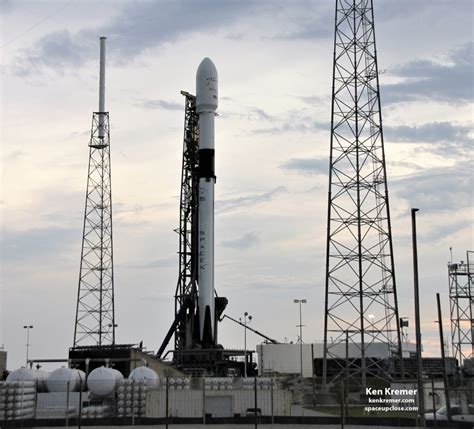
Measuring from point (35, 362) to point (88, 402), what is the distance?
20.7m

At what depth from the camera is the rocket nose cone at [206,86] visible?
7125cm

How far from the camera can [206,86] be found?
7206 cm

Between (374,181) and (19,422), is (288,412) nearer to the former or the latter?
(19,422)

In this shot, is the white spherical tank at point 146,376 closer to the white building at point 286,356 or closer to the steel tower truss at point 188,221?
the steel tower truss at point 188,221

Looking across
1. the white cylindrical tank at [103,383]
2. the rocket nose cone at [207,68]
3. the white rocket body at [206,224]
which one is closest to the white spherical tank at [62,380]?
the white cylindrical tank at [103,383]

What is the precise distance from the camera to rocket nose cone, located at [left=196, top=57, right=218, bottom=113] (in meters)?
71.2

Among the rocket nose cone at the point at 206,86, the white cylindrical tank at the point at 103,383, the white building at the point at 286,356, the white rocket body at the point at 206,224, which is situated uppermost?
the rocket nose cone at the point at 206,86

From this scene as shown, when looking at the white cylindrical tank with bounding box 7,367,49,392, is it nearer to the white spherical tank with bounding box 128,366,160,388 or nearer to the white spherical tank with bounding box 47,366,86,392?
the white spherical tank with bounding box 47,366,86,392

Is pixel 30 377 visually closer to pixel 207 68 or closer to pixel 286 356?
pixel 207 68

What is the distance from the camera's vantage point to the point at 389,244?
5219cm

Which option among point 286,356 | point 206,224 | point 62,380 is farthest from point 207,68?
point 286,356

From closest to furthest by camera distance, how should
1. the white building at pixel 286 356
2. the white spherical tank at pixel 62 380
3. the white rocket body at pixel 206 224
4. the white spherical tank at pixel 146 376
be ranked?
the white spherical tank at pixel 146 376 → the white spherical tank at pixel 62 380 → the white rocket body at pixel 206 224 → the white building at pixel 286 356

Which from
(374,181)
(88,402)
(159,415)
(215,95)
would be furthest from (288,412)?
(215,95)

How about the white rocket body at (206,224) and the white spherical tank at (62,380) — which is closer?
the white spherical tank at (62,380)
